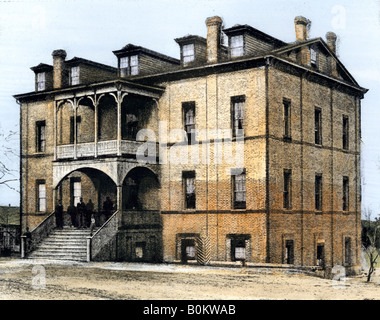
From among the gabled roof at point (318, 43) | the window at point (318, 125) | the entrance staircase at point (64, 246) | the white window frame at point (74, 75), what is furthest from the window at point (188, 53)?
the entrance staircase at point (64, 246)

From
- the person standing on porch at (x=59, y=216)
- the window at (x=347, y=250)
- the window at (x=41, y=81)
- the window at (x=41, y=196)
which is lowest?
the window at (x=347, y=250)

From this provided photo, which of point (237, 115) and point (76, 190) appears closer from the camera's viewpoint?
point (237, 115)

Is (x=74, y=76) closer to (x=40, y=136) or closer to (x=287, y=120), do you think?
(x=40, y=136)

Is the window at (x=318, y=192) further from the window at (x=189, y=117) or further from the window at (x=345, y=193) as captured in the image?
the window at (x=189, y=117)

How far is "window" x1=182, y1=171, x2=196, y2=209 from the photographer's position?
3234 cm

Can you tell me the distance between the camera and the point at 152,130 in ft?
110

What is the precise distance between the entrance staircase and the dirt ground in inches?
73.7

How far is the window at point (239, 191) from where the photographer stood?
30.3m

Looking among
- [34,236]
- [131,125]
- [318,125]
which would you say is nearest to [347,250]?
[318,125]

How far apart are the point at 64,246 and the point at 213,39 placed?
1242cm

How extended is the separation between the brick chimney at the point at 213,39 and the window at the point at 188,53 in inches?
53.7

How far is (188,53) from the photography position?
109 feet

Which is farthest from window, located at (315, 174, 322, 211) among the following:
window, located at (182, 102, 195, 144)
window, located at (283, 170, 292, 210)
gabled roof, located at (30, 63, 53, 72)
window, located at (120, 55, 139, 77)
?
gabled roof, located at (30, 63, 53, 72)
